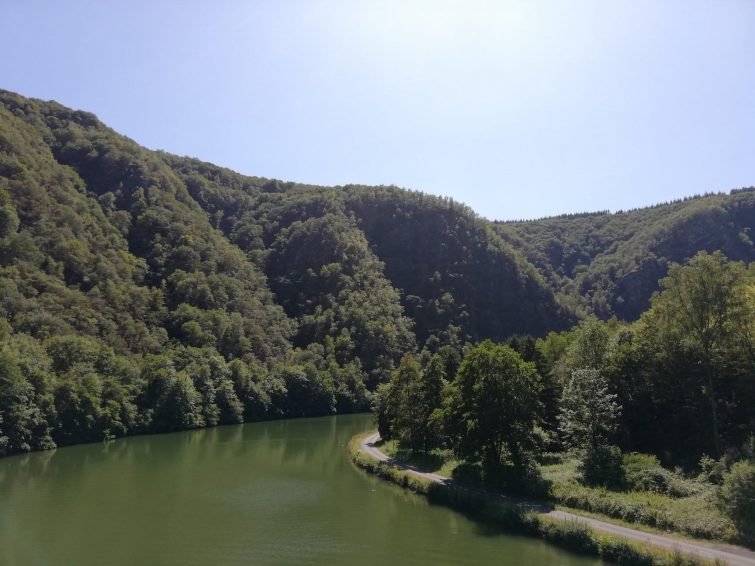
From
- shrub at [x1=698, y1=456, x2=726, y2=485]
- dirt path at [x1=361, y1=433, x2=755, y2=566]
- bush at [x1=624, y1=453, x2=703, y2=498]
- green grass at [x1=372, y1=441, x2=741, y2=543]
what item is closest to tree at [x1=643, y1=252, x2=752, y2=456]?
shrub at [x1=698, y1=456, x2=726, y2=485]

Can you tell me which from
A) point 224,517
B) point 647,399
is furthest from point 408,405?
point 224,517

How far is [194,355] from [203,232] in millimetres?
51682

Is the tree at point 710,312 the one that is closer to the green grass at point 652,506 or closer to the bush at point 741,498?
the green grass at point 652,506

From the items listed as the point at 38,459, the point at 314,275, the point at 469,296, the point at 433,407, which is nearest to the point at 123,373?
the point at 38,459

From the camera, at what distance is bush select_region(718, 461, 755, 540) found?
997 inches

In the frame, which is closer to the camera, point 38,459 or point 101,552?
point 101,552

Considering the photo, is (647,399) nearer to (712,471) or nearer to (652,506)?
(712,471)

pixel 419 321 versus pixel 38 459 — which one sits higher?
pixel 419 321

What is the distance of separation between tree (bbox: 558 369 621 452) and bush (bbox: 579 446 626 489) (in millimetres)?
2227

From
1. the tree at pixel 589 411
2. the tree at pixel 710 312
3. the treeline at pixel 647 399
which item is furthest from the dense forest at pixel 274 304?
the tree at pixel 589 411

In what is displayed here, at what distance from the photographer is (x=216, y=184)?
18738 cm

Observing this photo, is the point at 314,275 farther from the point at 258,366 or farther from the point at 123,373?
the point at 123,373

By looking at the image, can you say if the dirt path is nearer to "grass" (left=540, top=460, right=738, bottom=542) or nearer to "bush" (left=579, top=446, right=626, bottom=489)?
"grass" (left=540, top=460, right=738, bottom=542)

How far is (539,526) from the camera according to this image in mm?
29594
